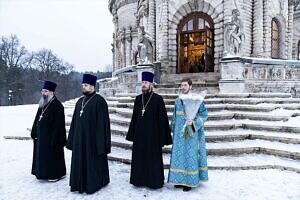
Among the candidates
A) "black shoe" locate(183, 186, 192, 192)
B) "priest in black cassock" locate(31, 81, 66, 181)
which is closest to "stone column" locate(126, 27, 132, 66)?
"priest in black cassock" locate(31, 81, 66, 181)

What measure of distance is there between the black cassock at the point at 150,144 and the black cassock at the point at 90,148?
1.85ft

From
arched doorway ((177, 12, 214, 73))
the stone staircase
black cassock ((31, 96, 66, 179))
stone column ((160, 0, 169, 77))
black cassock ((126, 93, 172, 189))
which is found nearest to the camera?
black cassock ((126, 93, 172, 189))

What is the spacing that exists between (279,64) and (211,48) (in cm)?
446

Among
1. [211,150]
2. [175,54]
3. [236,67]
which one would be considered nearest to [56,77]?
[175,54]

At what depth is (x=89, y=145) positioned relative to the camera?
14.9 feet

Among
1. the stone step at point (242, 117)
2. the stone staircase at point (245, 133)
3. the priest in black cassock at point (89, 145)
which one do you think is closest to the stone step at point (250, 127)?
the stone staircase at point (245, 133)

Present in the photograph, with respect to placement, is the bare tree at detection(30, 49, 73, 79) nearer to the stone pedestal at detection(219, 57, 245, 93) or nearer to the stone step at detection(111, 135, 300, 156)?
the stone pedestal at detection(219, 57, 245, 93)

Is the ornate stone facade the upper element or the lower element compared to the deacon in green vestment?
upper

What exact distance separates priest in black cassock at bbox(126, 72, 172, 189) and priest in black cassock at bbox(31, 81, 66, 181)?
5.05 ft

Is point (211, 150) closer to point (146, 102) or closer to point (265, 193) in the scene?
point (265, 193)

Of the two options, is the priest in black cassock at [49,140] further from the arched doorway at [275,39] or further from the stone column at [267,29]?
the arched doorway at [275,39]

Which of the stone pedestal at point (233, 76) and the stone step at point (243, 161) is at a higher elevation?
the stone pedestal at point (233, 76)

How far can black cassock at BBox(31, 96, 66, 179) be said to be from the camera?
503 cm

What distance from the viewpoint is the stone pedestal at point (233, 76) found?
34.8 ft
